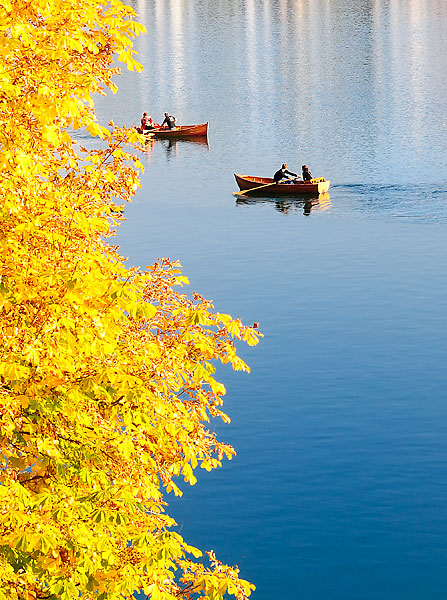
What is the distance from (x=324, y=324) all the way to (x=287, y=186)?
26.4 metres

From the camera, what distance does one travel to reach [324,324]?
47.3 m

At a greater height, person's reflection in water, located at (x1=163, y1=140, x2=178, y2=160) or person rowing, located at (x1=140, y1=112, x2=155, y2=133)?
person rowing, located at (x1=140, y1=112, x2=155, y2=133)

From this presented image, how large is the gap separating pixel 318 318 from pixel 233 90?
83083 mm

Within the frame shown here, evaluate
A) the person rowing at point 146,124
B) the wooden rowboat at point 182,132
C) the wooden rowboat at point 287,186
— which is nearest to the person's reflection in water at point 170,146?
the wooden rowboat at point 182,132

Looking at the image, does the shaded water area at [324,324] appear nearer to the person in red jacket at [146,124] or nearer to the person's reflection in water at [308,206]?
the person's reflection in water at [308,206]

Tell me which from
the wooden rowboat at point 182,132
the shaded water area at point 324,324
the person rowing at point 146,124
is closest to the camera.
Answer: the shaded water area at point 324,324

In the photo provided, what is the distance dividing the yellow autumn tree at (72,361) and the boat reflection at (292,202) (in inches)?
2150

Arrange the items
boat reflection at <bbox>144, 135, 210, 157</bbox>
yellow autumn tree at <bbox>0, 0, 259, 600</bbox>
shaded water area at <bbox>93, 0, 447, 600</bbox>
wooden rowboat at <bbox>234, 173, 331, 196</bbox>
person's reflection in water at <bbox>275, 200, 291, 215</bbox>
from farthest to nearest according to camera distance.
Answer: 1. boat reflection at <bbox>144, 135, 210, 157</bbox>
2. wooden rowboat at <bbox>234, 173, 331, 196</bbox>
3. person's reflection in water at <bbox>275, 200, 291, 215</bbox>
4. shaded water area at <bbox>93, 0, 447, 600</bbox>
5. yellow autumn tree at <bbox>0, 0, 259, 600</bbox>

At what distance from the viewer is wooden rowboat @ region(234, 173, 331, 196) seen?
71.5m

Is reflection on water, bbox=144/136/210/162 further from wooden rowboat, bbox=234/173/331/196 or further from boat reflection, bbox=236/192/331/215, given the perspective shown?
boat reflection, bbox=236/192/331/215

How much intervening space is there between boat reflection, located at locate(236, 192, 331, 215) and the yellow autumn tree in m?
54.6

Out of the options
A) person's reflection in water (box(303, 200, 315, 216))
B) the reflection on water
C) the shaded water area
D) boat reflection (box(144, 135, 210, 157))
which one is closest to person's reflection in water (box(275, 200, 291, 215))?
the shaded water area

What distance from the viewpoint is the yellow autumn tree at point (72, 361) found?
47.3ft

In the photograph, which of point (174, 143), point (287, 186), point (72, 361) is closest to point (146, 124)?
point (174, 143)
